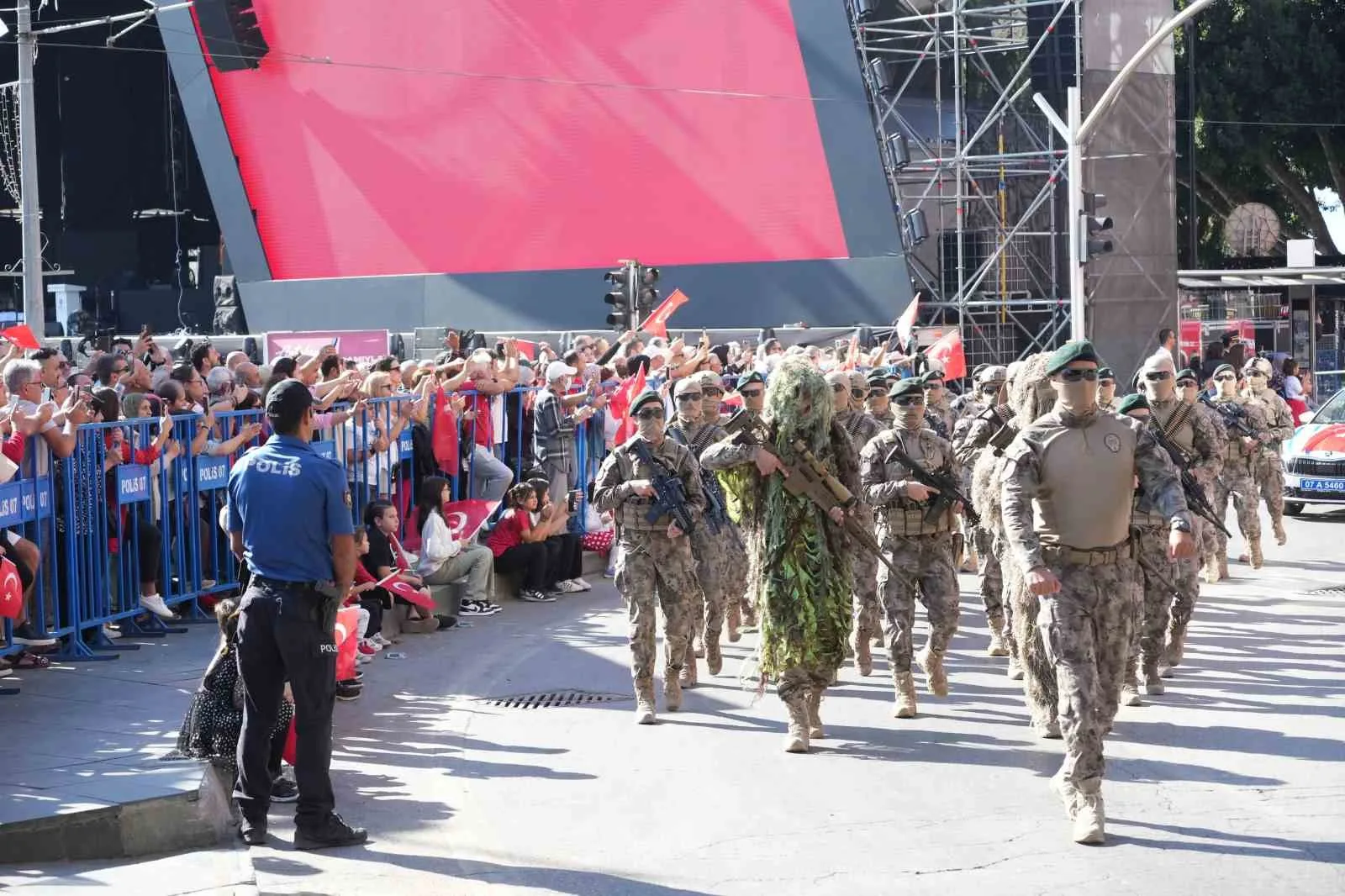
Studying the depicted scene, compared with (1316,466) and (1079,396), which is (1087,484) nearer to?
(1079,396)

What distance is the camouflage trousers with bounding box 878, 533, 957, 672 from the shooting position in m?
10.1

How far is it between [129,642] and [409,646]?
2.09 m

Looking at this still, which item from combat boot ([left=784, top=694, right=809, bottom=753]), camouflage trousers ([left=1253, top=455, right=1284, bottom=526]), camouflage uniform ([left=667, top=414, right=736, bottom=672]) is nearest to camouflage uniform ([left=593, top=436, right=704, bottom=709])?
camouflage uniform ([left=667, top=414, right=736, bottom=672])

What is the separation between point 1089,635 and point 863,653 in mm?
3993

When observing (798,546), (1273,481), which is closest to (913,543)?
(798,546)

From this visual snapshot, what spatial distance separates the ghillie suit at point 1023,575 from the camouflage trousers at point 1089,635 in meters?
0.20

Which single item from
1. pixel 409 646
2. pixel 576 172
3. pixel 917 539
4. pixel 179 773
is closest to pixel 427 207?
pixel 576 172

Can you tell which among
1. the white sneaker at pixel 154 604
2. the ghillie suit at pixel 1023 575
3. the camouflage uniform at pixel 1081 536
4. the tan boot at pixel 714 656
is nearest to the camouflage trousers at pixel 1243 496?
the tan boot at pixel 714 656

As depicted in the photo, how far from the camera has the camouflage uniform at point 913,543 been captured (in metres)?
10.1

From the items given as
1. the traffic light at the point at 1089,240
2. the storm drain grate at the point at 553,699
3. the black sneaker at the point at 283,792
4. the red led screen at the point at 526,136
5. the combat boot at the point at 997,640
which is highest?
the red led screen at the point at 526,136

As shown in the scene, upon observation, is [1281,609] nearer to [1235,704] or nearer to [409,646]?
[1235,704]

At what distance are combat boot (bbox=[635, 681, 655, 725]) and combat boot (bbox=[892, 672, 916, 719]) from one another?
138 cm

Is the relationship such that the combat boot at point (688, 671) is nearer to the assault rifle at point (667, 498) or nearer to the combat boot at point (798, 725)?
the assault rifle at point (667, 498)

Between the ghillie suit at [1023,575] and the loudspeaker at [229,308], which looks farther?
the loudspeaker at [229,308]
